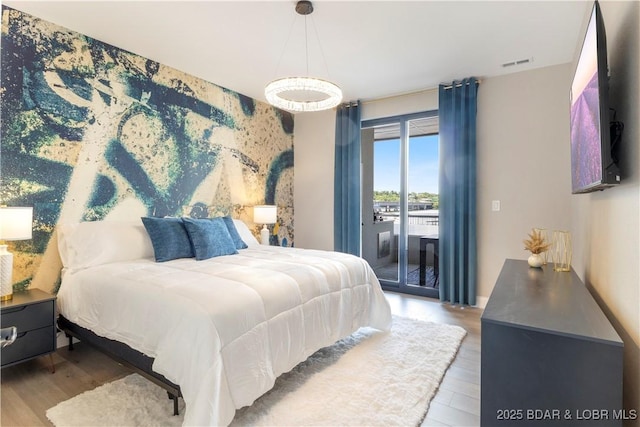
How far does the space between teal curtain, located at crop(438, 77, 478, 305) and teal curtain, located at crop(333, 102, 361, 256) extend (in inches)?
46.7

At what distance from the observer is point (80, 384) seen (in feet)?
6.85

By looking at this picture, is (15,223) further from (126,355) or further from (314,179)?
(314,179)

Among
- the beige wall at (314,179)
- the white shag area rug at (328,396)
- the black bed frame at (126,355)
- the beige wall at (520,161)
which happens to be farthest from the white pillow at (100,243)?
the beige wall at (520,161)

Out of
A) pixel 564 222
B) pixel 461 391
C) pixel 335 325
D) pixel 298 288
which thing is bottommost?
pixel 461 391

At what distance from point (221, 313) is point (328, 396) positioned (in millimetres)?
885

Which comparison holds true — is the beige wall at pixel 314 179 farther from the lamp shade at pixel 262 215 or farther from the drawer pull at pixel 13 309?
the drawer pull at pixel 13 309

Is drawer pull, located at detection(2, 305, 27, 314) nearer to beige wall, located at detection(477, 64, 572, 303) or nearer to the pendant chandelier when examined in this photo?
the pendant chandelier

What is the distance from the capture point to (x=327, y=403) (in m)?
1.85

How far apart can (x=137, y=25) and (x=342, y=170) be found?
2910mm

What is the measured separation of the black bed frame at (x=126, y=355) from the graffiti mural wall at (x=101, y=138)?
52cm

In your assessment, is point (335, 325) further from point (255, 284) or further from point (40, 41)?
point (40, 41)

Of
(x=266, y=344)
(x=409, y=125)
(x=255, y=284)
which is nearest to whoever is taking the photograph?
(x=266, y=344)

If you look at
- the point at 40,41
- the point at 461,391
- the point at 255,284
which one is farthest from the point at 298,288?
the point at 40,41

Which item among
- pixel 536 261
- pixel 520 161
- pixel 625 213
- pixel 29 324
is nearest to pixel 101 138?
pixel 29 324
